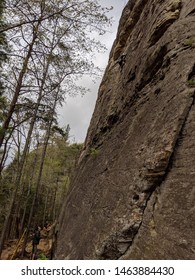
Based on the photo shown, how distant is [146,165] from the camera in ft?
15.0

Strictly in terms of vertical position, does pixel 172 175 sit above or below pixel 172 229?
above

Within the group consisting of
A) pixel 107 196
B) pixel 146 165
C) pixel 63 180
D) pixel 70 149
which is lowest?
pixel 107 196

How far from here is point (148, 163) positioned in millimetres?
4535

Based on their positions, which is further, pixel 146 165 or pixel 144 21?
pixel 144 21

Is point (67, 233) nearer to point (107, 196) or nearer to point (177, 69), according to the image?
point (107, 196)

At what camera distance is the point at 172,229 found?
3486 millimetres

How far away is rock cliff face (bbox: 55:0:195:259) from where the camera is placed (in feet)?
12.1

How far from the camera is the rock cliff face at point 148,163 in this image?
3.69 metres

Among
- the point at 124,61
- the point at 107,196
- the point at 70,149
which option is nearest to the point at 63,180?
the point at 70,149

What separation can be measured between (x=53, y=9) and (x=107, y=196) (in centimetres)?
507

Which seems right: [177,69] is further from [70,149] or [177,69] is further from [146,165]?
[70,149]
